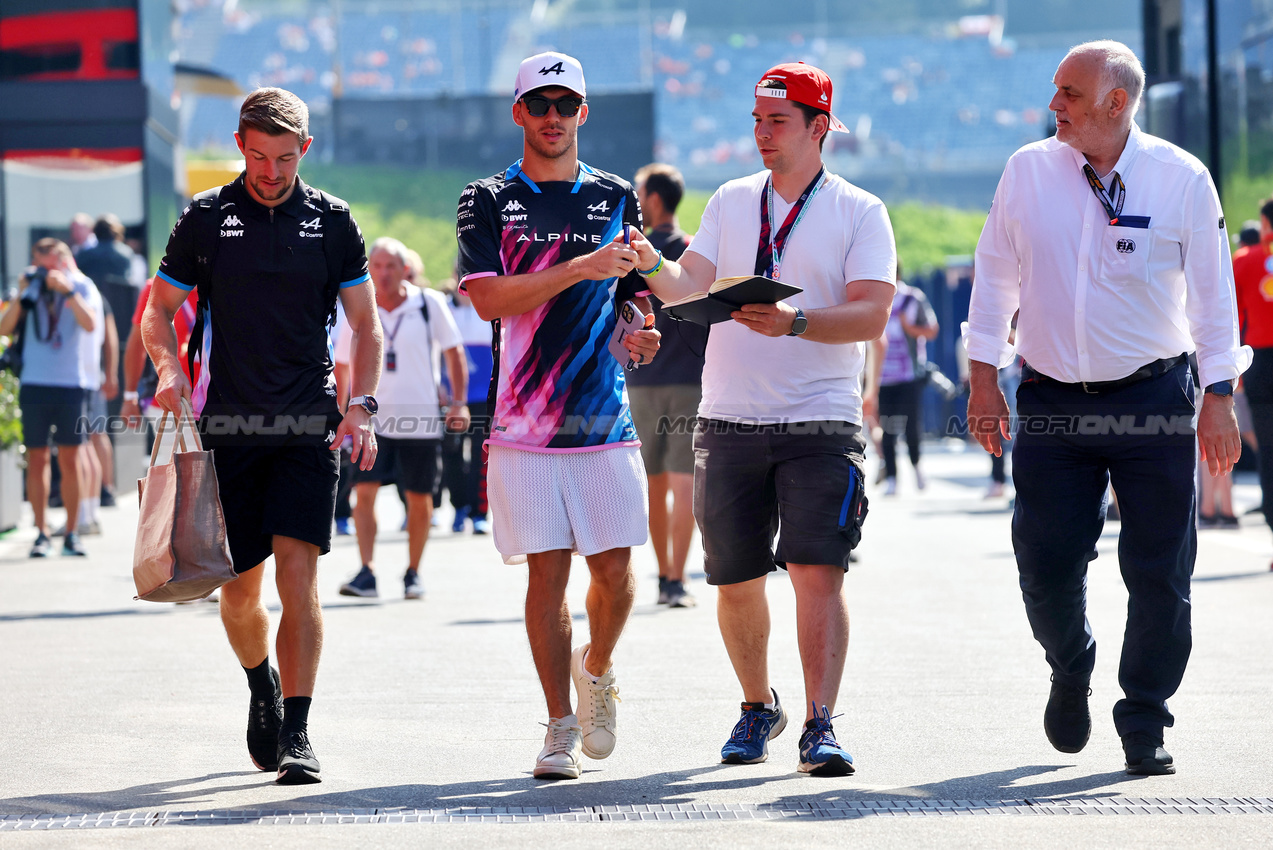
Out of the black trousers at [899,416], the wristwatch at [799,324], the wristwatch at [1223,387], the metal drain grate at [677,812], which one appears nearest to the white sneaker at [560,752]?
the metal drain grate at [677,812]

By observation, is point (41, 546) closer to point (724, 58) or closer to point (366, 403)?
point (366, 403)

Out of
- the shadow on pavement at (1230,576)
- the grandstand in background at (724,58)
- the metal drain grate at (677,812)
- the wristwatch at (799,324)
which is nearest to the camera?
the metal drain grate at (677,812)

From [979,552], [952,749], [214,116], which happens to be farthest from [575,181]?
[214,116]

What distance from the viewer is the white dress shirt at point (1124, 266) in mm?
5152

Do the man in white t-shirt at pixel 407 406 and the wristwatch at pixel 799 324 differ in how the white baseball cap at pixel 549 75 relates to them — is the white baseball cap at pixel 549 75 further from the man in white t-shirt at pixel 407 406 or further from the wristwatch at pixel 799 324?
the man in white t-shirt at pixel 407 406

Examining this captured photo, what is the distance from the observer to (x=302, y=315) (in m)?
5.38

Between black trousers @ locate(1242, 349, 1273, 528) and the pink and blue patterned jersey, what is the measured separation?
6.77 metres

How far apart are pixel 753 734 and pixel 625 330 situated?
133 centimetres

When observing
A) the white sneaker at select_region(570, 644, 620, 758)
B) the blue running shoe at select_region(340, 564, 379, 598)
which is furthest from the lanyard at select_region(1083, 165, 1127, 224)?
the blue running shoe at select_region(340, 564, 379, 598)

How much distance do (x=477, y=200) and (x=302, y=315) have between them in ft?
2.15

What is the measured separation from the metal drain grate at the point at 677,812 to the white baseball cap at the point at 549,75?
2.13m

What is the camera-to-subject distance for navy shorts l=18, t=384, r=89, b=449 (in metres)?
12.6

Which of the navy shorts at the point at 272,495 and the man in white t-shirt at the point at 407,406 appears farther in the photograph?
the man in white t-shirt at the point at 407,406

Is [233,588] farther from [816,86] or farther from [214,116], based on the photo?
[214,116]
